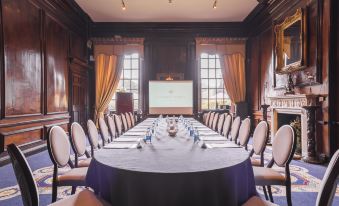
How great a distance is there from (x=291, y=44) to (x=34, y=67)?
4824mm

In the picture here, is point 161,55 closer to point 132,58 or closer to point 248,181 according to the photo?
point 132,58

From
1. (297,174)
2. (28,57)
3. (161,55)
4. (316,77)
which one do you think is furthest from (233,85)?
(28,57)

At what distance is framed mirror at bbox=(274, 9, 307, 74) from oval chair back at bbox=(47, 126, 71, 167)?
4.24m

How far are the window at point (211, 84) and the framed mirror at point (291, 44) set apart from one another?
2.94 m

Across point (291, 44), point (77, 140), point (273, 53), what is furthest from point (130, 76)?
point (77, 140)

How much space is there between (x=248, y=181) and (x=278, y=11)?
535cm

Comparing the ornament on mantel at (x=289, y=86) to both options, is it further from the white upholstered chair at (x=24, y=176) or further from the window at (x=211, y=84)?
the white upholstered chair at (x=24, y=176)

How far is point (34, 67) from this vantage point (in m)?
5.12

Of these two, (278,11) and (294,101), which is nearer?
(294,101)

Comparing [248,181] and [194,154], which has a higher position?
[194,154]

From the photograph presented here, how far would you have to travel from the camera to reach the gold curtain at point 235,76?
8.41 metres

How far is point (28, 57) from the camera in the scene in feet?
16.0

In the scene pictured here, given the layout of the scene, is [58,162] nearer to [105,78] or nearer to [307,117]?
[307,117]

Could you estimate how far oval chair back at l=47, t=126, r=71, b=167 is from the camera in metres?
2.17
